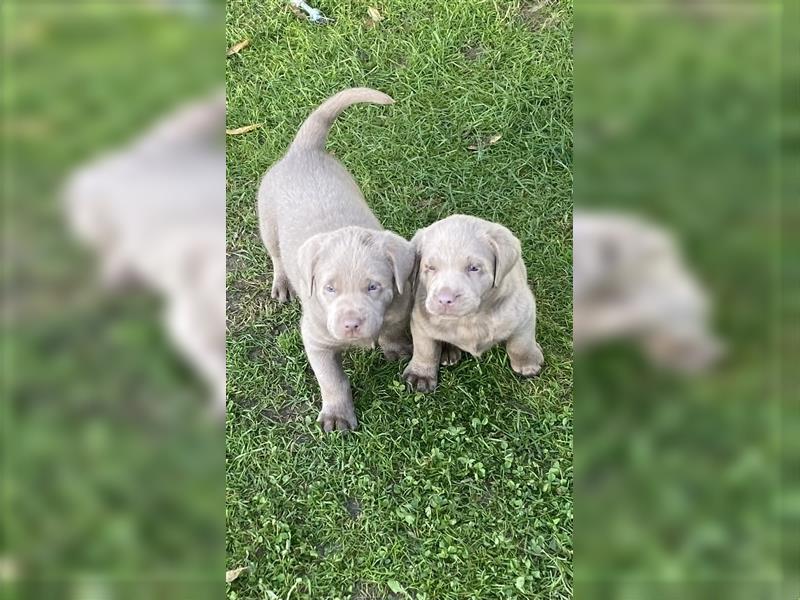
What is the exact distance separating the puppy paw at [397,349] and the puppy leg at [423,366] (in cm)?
9

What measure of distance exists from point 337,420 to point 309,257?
3.63 ft

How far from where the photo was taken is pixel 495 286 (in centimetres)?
306

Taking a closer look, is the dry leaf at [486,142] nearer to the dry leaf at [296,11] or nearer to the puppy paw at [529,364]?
the puppy paw at [529,364]

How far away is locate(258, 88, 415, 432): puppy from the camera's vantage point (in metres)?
2.99
